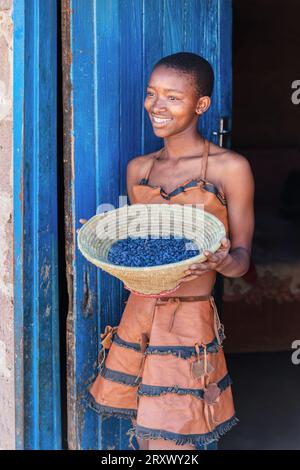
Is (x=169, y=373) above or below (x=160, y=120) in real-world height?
below

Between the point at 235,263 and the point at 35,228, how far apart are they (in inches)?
30.8

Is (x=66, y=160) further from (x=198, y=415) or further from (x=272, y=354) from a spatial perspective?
(x=272, y=354)

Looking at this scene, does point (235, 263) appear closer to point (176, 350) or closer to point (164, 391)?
point (176, 350)

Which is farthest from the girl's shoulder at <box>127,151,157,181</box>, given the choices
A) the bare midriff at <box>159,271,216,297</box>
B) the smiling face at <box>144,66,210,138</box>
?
the bare midriff at <box>159,271,216,297</box>

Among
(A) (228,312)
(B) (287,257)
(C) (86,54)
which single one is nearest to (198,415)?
(C) (86,54)

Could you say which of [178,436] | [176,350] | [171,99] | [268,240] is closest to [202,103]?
[171,99]

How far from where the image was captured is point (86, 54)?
8.09 feet

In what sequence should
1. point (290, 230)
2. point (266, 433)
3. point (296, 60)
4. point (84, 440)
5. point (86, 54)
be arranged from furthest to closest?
point (296, 60) → point (290, 230) → point (266, 433) → point (84, 440) → point (86, 54)

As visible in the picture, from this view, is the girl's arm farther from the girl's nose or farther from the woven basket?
the girl's nose

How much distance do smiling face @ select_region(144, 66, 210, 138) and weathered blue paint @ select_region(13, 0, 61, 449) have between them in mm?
449

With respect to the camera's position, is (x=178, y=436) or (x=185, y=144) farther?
(x=185, y=144)

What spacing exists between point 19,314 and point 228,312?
6.30 ft

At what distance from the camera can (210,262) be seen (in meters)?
2.03

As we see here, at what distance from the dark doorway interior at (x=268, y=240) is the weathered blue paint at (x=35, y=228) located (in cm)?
115
